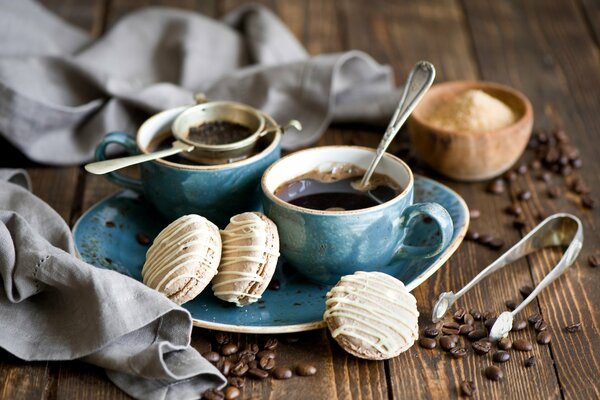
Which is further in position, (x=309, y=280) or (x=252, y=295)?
(x=309, y=280)

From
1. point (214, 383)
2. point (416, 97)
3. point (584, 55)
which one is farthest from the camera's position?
point (584, 55)

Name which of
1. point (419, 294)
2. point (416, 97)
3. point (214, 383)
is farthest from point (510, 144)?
point (214, 383)

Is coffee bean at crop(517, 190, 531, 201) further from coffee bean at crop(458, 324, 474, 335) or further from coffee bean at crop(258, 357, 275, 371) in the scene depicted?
coffee bean at crop(258, 357, 275, 371)

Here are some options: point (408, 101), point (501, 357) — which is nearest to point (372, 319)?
point (501, 357)

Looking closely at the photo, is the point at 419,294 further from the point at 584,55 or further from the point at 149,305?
the point at 584,55

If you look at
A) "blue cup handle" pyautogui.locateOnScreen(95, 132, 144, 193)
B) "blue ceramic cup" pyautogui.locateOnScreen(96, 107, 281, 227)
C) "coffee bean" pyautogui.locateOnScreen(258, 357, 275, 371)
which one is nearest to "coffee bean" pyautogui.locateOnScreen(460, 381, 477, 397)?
"coffee bean" pyautogui.locateOnScreen(258, 357, 275, 371)

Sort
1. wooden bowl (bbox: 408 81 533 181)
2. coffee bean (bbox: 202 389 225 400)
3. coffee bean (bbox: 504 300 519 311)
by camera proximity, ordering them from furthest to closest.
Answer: wooden bowl (bbox: 408 81 533 181) < coffee bean (bbox: 504 300 519 311) < coffee bean (bbox: 202 389 225 400)
